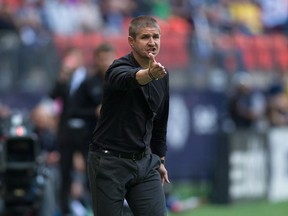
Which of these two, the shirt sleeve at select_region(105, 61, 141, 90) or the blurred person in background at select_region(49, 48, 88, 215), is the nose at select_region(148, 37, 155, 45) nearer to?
the shirt sleeve at select_region(105, 61, 141, 90)

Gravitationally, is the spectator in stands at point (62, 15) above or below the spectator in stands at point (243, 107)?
above

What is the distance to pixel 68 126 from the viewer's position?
12.1 meters

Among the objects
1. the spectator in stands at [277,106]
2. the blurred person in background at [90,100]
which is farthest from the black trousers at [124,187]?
the spectator in stands at [277,106]

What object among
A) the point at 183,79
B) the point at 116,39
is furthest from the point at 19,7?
the point at 183,79

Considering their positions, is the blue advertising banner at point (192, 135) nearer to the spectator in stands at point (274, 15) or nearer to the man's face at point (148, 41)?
the spectator in stands at point (274, 15)

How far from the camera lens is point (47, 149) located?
13.4m

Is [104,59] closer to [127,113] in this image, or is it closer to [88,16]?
[127,113]

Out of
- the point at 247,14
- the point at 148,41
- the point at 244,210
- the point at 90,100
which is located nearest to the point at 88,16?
the point at 247,14

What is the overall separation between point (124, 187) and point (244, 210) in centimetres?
746

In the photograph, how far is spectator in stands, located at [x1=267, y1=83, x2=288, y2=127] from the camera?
55.0 ft

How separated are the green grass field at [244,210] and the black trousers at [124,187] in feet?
21.1

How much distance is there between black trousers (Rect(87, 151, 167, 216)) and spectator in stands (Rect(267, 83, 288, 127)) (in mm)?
9646

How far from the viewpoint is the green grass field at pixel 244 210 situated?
45.1 ft

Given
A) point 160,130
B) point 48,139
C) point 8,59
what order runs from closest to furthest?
point 160,130
point 48,139
point 8,59
